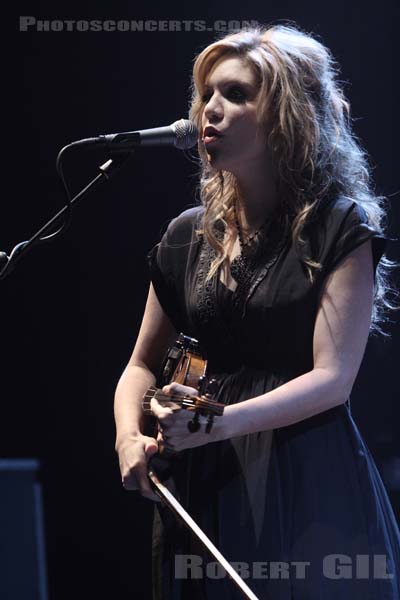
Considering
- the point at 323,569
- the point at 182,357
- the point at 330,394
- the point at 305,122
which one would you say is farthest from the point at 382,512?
the point at 305,122

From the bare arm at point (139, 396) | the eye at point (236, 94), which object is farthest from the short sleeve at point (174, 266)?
the eye at point (236, 94)

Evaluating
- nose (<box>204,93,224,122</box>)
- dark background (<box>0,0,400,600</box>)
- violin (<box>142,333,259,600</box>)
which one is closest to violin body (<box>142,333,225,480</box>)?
violin (<box>142,333,259,600</box>)

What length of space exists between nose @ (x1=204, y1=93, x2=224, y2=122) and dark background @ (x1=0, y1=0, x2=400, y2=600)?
913 millimetres

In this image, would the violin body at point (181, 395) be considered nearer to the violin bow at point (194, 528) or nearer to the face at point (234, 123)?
the violin bow at point (194, 528)

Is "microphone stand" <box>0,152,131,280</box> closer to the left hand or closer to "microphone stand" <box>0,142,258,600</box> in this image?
"microphone stand" <box>0,142,258,600</box>

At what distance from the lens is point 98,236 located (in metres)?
2.61

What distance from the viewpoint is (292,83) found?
1.63 m

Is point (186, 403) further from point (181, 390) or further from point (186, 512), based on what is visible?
point (186, 512)

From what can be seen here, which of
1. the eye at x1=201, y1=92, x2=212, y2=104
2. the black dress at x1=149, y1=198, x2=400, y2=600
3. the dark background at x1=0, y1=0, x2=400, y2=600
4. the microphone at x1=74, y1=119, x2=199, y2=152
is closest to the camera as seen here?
the black dress at x1=149, y1=198, x2=400, y2=600

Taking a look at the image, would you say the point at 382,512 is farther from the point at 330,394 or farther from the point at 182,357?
the point at 182,357

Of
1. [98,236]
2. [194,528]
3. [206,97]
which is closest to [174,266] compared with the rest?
[206,97]

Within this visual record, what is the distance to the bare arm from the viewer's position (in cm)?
152

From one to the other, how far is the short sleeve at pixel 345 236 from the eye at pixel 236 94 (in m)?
0.27

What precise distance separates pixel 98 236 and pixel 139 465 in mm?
1198
